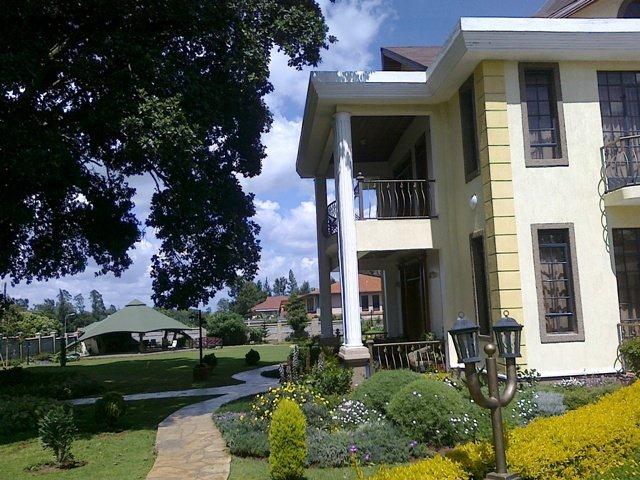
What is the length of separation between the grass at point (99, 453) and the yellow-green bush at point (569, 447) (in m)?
4.38

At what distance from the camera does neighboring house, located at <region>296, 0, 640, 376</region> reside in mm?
9758

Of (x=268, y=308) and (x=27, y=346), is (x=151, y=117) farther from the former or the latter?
(x=268, y=308)

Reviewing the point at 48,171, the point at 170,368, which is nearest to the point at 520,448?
the point at 48,171

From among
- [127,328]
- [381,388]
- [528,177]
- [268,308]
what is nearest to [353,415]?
[381,388]

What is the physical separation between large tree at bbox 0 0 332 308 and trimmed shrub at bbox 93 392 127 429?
4.07m

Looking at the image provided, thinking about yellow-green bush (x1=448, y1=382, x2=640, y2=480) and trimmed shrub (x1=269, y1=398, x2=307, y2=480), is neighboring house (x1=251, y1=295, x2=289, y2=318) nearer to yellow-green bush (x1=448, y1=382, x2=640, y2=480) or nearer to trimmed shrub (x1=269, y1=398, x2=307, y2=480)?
trimmed shrub (x1=269, y1=398, x2=307, y2=480)

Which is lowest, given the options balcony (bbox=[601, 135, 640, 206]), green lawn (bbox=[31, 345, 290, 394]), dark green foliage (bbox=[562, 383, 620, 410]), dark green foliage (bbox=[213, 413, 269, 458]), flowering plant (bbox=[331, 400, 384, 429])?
green lawn (bbox=[31, 345, 290, 394])

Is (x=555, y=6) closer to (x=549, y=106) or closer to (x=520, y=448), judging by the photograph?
(x=549, y=106)

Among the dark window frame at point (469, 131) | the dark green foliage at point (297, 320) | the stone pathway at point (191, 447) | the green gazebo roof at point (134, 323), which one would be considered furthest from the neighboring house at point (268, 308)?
the dark window frame at point (469, 131)

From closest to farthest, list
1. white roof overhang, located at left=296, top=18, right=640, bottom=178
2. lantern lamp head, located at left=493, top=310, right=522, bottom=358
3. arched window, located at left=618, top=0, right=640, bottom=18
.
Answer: lantern lamp head, located at left=493, top=310, right=522, bottom=358, white roof overhang, located at left=296, top=18, right=640, bottom=178, arched window, located at left=618, top=0, right=640, bottom=18

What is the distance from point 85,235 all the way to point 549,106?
12.1 meters

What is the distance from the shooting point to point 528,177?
10070mm

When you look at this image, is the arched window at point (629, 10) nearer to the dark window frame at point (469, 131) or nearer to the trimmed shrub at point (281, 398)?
the dark window frame at point (469, 131)

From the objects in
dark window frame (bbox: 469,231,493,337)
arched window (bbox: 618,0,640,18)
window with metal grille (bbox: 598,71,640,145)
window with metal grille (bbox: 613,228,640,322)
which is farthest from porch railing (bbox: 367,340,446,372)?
arched window (bbox: 618,0,640,18)
